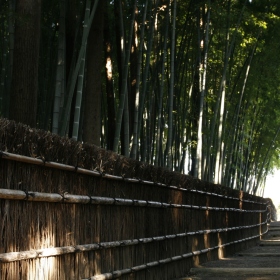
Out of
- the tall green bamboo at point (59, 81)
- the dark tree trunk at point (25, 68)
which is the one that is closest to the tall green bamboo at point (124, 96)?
the tall green bamboo at point (59, 81)

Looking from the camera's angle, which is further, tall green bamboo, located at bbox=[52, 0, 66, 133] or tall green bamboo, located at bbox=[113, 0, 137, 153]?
tall green bamboo, located at bbox=[113, 0, 137, 153]

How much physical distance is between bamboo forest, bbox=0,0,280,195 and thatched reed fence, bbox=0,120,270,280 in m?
1.10

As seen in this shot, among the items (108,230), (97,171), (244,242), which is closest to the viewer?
(97,171)

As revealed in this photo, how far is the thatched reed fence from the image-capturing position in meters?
3.87

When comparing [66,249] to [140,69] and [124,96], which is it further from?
[140,69]

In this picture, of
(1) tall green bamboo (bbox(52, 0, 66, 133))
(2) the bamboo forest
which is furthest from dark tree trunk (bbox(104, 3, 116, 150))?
(1) tall green bamboo (bbox(52, 0, 66, 133))

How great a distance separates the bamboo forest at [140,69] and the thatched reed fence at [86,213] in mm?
1098

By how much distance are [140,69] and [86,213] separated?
6.53m

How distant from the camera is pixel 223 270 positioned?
29.3 ft

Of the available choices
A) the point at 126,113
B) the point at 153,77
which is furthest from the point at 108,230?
the point at 153,77

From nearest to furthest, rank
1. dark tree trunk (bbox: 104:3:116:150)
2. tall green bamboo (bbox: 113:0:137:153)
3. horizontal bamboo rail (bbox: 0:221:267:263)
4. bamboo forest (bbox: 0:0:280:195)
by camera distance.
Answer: horizontal bamboo rail (bbox: 0:221:267:263), bamboo forest (bbox: 0:0:280:195), tall green bamboo (bbox: 113:0:137:153), dark tree trunk (bbox: 104:3:116:150)

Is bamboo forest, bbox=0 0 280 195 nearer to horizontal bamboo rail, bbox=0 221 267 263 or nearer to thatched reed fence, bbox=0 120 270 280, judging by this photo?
thatched reed fence, bbox=0 120 270 280

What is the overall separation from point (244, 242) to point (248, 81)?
3719 millimetres

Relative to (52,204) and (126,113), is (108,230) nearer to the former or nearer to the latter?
(52,204)
